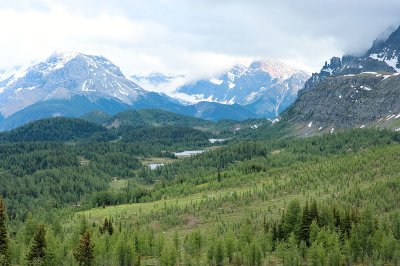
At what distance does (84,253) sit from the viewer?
137625 millimetres

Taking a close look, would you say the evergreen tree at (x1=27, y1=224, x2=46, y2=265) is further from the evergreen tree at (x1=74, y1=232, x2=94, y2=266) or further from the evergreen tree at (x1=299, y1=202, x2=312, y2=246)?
the evergreen tree at (x1=299, y1=202, x2=312, y2=246)

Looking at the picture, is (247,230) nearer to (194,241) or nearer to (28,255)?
(194,241)

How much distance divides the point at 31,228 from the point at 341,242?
344 feet

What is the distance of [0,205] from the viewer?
129 metres

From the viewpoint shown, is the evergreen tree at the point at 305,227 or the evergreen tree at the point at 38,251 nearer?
the evergreen tree at the point at 38,251

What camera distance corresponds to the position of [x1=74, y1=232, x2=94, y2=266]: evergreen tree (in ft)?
452

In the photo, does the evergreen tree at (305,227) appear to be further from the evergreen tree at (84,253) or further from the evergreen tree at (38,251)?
the evergreen tree at (38,251)

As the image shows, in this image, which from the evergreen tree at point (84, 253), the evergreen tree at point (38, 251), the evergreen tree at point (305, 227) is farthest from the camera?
the evergreen tree at point (305, 227)

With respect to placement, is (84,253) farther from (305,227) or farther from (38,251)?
(305,227)

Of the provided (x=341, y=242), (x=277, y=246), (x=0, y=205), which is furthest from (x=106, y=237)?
(x=341, y=242)

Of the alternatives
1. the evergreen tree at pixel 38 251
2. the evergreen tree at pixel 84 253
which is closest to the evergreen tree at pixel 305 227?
the evergreen tree at pixel 84 253

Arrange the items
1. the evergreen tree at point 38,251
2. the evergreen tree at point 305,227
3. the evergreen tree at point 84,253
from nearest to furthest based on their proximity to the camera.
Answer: the evergreen tree at point 38,251 → the evergreen tree at point 84,253 → the evergreen tree at point 305,227

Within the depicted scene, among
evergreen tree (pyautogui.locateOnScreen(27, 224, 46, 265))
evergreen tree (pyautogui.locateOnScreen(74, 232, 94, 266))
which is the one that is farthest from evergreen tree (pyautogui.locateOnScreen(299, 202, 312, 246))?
evergreen tree (pyautogui.locateOnScreen(27, 224, 46, 265))

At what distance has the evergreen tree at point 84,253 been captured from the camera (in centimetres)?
13762
